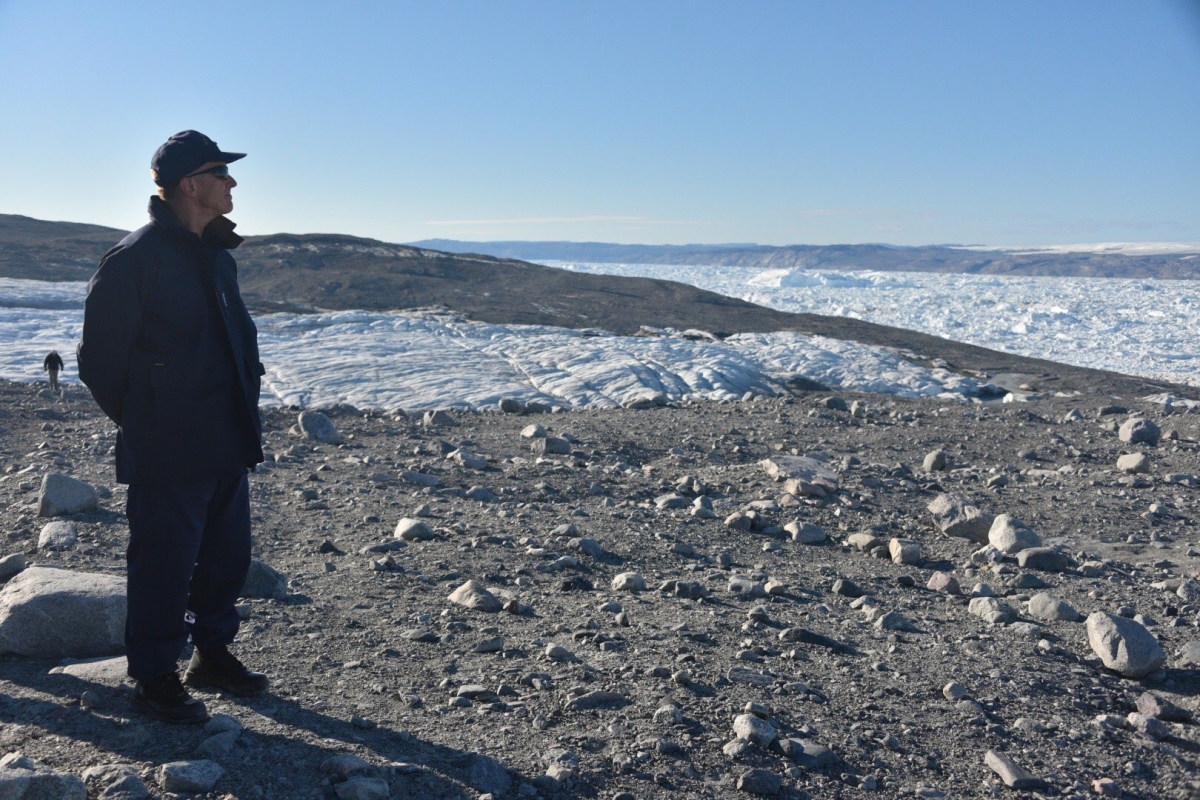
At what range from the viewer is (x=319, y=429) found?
23.6ft

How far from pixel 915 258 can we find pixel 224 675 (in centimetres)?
11665

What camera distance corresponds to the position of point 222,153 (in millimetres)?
2539

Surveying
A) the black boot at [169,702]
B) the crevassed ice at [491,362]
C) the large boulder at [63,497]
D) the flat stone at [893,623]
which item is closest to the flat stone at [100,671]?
the black boot at [169,702]

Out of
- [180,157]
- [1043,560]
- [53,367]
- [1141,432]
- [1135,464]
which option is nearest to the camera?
[180,157]

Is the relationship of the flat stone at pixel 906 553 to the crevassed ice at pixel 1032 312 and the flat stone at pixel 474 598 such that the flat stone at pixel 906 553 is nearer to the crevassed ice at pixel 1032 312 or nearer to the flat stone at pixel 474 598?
the flat stone at pixel 474 598

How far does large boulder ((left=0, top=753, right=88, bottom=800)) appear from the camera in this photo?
6.34ft

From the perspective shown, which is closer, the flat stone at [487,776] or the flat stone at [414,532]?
the flat stone at [487,776]

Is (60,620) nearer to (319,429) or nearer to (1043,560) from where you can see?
(1043,560)

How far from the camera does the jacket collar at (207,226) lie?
2502 mm

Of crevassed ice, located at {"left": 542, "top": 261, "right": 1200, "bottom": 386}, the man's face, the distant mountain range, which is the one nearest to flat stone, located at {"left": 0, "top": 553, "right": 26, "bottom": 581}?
the man's face

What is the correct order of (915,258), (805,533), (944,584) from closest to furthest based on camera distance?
(944,584) < (805,533) < (915,258)

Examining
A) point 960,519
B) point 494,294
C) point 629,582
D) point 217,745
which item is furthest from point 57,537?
point 494,294

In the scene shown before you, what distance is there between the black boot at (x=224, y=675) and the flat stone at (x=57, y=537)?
175 centimetres

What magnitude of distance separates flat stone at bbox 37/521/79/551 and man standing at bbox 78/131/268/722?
1.79 meters
